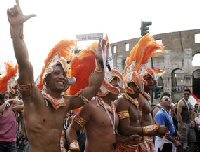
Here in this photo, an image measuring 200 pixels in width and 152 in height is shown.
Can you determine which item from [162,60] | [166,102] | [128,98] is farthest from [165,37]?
[128,98]

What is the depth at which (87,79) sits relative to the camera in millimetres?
4922

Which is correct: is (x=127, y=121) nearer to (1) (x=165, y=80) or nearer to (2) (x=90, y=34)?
(2) (x=90, y=34)

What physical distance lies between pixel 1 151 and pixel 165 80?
31687mm

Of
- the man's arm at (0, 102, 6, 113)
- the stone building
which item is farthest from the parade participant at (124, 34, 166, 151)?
the stone building

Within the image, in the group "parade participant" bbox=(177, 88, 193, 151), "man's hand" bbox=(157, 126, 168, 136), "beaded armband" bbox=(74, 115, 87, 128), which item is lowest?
"parade participant" bbox=(177, 88, 193, 151)

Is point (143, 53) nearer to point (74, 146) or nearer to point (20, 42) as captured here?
point (74, 146)

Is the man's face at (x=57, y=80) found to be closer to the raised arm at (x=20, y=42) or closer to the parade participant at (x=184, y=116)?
the raised arm at (x=20, y=42)

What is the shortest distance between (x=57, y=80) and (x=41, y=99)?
0.97 feet

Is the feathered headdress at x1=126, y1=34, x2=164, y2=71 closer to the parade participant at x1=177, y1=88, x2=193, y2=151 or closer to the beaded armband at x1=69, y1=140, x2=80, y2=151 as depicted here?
the beaded armband at x1=69, y1=140, x2=80, y2=151

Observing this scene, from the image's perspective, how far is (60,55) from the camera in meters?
4.57

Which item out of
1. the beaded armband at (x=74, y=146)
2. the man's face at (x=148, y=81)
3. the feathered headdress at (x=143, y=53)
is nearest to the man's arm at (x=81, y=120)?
the beaded armband at (x=74, y=146)

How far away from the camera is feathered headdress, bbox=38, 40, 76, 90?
435 cm

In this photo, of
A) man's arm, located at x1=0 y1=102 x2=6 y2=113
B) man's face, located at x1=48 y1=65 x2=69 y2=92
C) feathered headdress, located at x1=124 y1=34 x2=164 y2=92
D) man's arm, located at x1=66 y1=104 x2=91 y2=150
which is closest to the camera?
man's face, located at x1=48 y1=65 x2=69 y2=92

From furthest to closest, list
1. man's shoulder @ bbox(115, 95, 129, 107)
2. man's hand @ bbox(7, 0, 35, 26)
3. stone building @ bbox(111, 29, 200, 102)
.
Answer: stone building @ bbox(111, 29, 200, 102) < man's shoulder @ bbox(115, 95, 129, 107) < man's hand @ bbox(7, 0, 35, 26)
